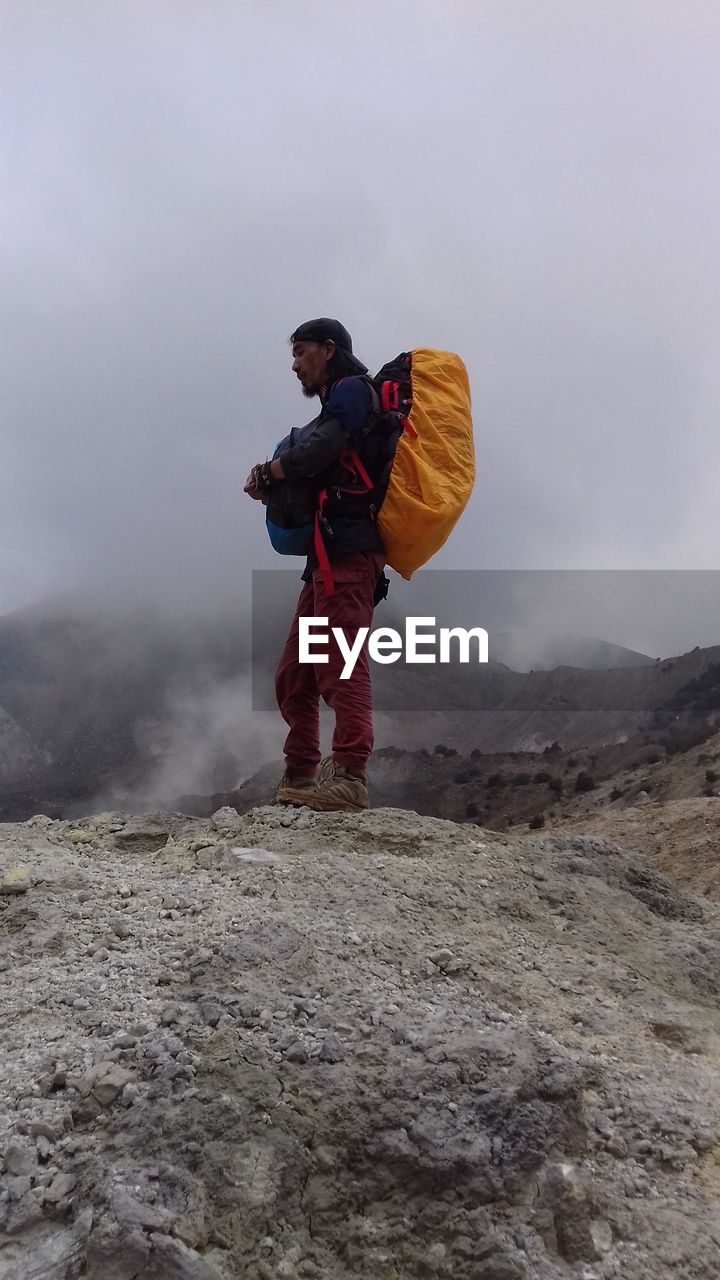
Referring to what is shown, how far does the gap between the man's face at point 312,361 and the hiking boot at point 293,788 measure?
2521 millimetres

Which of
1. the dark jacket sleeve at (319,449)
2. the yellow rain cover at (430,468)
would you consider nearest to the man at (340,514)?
the dark jacket sleeve at (319,449)

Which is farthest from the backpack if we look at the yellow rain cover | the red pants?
the red pants

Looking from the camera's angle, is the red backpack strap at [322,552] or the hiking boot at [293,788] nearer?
the red backpack strap at [322,552]

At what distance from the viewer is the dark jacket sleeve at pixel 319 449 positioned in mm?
4543

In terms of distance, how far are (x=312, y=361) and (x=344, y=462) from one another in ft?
2.54

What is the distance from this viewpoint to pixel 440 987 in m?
2.87

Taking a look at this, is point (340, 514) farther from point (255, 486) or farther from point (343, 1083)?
point (343, 1083)

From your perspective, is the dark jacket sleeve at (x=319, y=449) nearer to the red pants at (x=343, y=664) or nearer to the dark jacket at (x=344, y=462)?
the dark jacket at (x=344, y=462)

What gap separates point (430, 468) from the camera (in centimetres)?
463

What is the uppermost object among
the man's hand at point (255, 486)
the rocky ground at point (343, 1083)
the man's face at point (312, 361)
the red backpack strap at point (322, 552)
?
the man's face at point (312, 361)

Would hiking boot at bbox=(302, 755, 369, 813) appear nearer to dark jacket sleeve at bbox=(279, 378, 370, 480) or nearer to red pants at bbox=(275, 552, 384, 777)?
red pants at bbox=(275, 552, 384, 777)

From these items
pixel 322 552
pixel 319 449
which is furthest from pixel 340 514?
pixel 319 449

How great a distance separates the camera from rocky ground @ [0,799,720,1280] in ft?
6.13

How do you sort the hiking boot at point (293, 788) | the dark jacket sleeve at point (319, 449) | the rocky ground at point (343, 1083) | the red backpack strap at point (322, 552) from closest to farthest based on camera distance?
the rocky ground at point (343, 1083)
the dark jacket sleeve at point (319, 449)
the red backpack strap at point (322, 552)
the hiking boot at point (293, 788)
